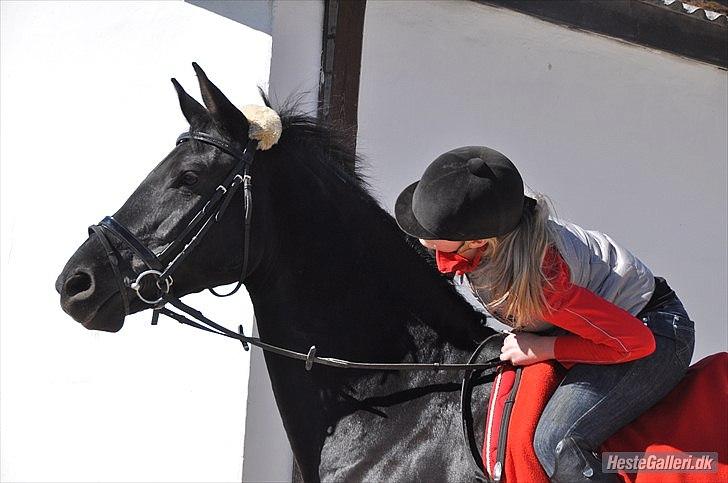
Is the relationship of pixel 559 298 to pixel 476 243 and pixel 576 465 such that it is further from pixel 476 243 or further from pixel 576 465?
pixel 576 465

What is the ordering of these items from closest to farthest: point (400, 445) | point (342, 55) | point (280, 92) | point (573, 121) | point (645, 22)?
point (400, 445) < point (280, 92) < point (342, 55) < point (573, 121) < point (645, 22)

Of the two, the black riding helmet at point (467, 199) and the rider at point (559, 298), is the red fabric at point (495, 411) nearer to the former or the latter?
the rider at point (559, 298)

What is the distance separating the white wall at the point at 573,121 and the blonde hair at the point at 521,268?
2160 mm

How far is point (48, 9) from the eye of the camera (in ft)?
16.1

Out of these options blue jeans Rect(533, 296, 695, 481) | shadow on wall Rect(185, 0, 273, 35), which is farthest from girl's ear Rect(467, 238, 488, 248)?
shadow on wall Rect(185, 0, 273, 35)

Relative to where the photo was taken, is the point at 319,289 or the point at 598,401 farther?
the point at 319,289

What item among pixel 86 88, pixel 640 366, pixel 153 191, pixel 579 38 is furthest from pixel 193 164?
pixel 579 38

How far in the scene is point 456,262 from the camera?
8.74 feet

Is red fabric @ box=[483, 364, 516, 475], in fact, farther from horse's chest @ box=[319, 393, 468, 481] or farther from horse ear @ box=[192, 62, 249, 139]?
horse ear @ box=[192, 62, 249, 139]

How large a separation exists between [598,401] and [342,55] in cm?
269

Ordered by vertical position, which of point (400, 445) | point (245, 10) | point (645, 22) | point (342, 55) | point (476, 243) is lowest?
point (400, 445)

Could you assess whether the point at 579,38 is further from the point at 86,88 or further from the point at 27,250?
the point at 27,250

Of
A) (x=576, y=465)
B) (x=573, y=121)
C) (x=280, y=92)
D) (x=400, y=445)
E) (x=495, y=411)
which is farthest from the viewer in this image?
(x=573, y=121)

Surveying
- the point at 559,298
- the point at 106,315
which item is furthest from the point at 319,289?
the point at 559,298
